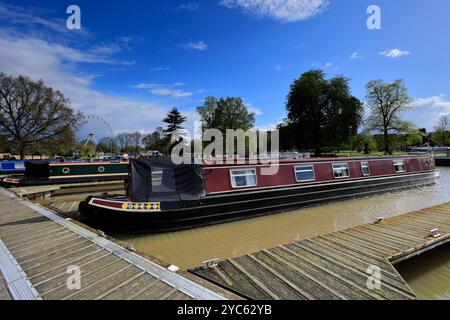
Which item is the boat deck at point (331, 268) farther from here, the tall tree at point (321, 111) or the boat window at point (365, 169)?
the tall tree at point (321, 111)

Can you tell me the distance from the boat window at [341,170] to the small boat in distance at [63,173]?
10168mm

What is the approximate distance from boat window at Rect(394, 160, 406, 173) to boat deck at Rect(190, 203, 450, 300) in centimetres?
949

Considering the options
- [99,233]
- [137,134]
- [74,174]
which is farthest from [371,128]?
[137,134]

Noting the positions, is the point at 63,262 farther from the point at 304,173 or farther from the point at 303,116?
the point at 303,116

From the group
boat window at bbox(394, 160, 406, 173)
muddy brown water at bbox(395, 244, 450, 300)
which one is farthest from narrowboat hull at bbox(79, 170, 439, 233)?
boat window at bbox(394, 160, 406, 173)

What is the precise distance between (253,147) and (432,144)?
51.9 meters

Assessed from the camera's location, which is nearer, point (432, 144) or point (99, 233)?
point (99, 233)

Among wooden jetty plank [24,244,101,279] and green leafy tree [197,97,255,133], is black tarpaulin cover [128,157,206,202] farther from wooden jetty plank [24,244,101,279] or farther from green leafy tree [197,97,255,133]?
green leafy tree [197,97,255,133]

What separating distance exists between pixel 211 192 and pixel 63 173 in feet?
35.7

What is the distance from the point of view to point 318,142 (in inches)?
1286

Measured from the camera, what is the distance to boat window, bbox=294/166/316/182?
1031 cm

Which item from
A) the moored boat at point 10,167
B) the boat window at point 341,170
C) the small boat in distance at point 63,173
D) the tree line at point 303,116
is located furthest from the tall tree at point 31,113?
the boat window at point 341,170

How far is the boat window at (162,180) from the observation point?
24.5 ft
